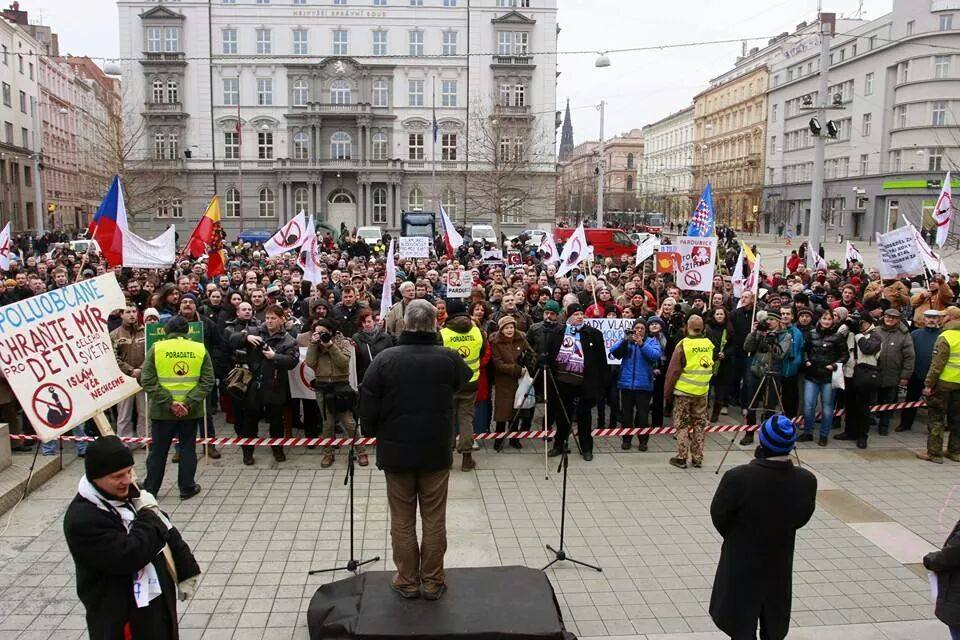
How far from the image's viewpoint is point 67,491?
25.9 ft

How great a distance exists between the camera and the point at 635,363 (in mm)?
9703

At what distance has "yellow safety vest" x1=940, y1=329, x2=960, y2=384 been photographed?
908cm

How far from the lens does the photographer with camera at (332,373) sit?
870 centimetres

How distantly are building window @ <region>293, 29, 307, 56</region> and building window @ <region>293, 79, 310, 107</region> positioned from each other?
6.77ft

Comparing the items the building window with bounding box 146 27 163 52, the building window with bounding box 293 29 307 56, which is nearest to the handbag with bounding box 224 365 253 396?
the building window with bounding box 293 29 307 56

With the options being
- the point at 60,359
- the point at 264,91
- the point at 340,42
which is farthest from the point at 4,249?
the point at 340,42

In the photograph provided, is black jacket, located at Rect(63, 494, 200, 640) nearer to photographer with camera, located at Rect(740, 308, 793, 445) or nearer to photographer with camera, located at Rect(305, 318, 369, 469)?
photographer with camera, located at Rect(305, 318, 369, 469)

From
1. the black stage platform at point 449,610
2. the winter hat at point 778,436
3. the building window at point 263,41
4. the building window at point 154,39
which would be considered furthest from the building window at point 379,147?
the winter hat at point 778,436

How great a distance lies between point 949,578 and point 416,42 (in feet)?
188

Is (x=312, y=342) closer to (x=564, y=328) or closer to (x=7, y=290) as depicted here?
(x=564, y=328)

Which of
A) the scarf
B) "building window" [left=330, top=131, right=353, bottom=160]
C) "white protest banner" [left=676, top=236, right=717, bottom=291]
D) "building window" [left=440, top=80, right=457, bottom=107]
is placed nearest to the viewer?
the scarf

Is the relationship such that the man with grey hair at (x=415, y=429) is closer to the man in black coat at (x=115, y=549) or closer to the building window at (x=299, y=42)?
the man in black coat at (x=115, y=549)

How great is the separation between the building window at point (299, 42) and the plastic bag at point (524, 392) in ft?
173

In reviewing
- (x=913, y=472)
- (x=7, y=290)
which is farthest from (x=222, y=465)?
(x=913, y=472)
